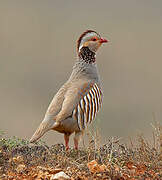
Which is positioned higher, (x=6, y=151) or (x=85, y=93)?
(x=85, y=93)

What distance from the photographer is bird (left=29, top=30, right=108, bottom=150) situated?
660 centimetres

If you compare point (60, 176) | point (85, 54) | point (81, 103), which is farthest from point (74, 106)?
point (60, 176)

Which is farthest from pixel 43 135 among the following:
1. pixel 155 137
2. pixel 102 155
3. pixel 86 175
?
pixel 86 175

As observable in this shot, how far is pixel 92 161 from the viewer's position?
4559mm

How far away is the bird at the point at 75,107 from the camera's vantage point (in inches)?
260

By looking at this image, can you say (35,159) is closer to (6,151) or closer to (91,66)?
(6,151)

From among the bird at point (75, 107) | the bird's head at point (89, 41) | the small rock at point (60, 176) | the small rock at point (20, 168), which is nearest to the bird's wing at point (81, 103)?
the bird at point (75, 107)

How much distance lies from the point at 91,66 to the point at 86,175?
3.57 metres

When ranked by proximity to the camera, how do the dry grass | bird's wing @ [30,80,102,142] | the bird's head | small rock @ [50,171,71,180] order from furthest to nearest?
the bird's head < bird's wing @ [30,80,102,142] < the dry grass < small rock @ [50,171,71,180]

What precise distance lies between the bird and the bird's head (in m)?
0.43

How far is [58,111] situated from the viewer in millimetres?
6707

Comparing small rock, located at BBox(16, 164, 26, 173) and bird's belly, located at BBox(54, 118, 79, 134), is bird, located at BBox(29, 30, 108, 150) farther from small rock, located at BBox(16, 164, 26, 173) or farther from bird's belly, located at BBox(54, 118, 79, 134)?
small rock, located at BBox(16, 164, 26, 173)

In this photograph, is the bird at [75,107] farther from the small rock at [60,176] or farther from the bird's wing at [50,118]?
the small rock at [60,176]

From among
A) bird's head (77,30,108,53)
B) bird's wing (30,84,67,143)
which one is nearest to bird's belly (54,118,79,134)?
bird's wing (30,84,67,143)
